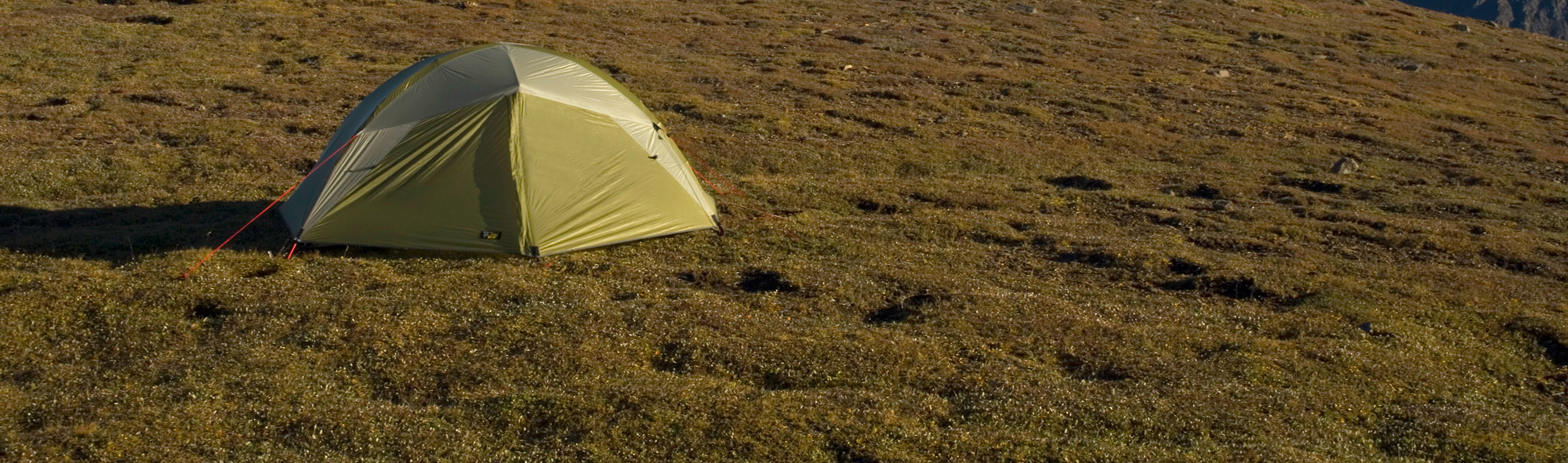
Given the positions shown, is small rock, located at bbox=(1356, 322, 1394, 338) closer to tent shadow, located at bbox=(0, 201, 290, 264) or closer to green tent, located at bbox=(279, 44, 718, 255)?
green tent, located at bbox=(279, 44, 718, 255)

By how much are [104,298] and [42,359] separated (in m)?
1.77

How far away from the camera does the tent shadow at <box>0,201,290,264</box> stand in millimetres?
15953

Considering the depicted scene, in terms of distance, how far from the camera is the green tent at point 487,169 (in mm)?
15828

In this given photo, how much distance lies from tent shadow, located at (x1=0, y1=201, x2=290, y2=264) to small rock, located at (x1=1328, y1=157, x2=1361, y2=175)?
25.0 metres

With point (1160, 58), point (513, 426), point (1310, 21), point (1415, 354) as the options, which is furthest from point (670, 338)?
point (1310, 21)

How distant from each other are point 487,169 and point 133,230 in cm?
619

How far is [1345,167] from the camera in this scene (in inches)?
1125

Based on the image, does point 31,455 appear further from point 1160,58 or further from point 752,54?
point 1160,58

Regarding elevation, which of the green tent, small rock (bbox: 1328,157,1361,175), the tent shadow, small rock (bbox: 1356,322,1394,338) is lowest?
small rock (bbox: 1328,157,1361,175)

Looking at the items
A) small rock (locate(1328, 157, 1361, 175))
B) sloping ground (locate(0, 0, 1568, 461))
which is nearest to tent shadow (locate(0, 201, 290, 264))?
sloping ground (locate(0, 0, 1568, 461))

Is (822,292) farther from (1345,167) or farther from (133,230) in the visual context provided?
(1345,167)

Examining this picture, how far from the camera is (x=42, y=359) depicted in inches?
463

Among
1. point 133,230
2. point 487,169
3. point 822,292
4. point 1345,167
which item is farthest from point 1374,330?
point 133,230

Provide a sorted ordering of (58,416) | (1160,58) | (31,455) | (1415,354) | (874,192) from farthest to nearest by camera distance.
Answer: (1160,58)
(874,192)
(1415,354)
(58,416)
(31,455)
